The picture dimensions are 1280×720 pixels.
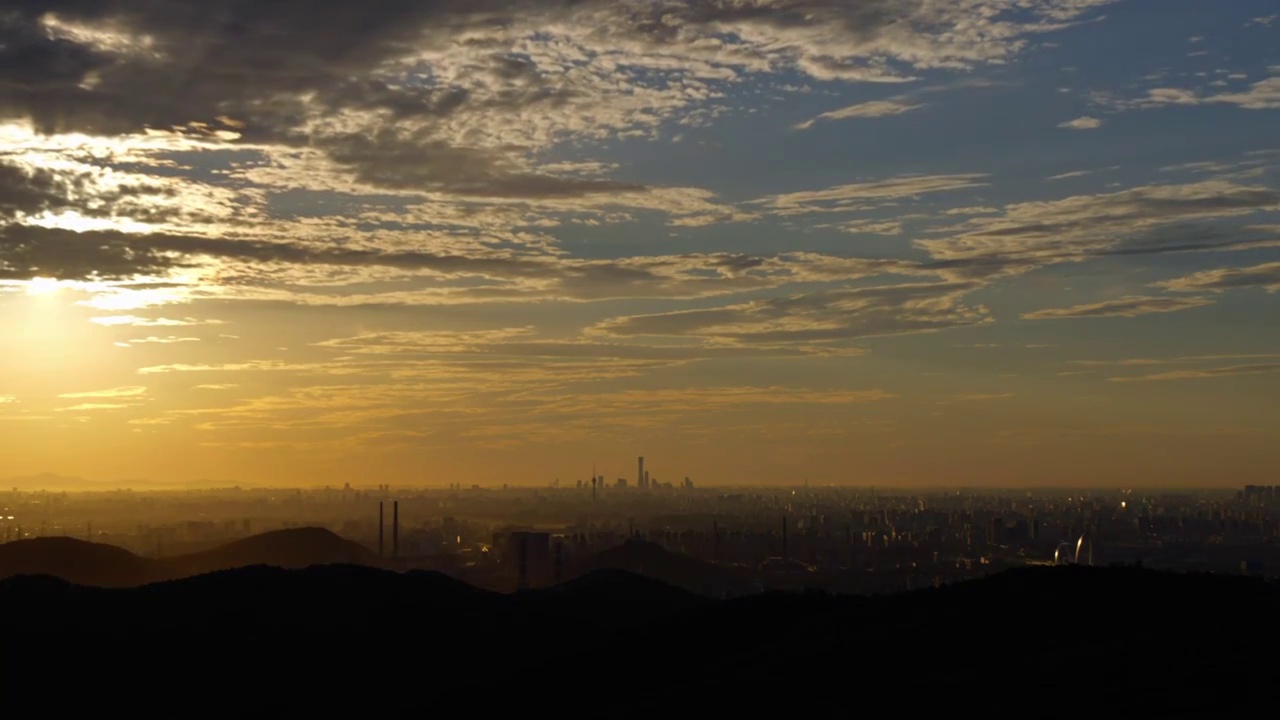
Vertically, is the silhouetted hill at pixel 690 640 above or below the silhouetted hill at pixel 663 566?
above

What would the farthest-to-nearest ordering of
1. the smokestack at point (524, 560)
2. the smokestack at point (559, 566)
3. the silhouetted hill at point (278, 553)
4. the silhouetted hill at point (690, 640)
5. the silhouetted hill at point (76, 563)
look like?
the smokestack at point (524, 560) → the smokestack at point (559, 566) → the silhouetted hill at point (278, 553) → the silhouetted hill at point (76, 563) → the silhouetted hill at point (690, 640)

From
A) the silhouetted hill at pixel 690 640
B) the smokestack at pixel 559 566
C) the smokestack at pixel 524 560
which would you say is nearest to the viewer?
the silhouetted hill at pixel 690 640

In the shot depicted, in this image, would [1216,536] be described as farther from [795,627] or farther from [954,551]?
[795,627]

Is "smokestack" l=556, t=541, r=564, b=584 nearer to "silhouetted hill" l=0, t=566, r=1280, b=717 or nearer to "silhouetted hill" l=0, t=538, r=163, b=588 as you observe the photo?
"silhouetted hill" l=0, t=538, r=163, b=588

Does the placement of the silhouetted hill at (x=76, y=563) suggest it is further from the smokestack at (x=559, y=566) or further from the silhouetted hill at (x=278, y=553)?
the smokestack at (x=559, y=566)

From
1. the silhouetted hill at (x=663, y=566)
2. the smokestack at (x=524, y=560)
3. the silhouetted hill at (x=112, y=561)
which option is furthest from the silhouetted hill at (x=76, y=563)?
the silhouetted hill at (x=663, y=566)

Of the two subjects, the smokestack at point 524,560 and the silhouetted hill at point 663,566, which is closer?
the silhouetted hill at point 663,566

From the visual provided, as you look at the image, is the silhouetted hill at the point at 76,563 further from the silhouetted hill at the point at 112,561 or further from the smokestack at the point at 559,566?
the smokestack at the point at 559,566
